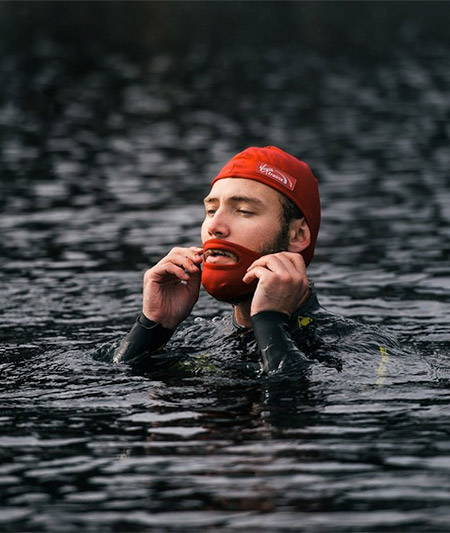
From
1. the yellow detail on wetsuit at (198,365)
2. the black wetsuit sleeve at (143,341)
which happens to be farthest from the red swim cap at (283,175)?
the black wetsuit sleeve at (143,341)

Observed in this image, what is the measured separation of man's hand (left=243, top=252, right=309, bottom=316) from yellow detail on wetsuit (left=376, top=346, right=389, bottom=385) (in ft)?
2.61

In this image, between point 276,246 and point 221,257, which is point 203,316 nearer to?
point 276,246

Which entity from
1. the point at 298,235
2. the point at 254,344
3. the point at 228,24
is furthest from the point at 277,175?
the point at 228,24

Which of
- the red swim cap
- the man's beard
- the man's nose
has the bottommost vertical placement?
the man's beard

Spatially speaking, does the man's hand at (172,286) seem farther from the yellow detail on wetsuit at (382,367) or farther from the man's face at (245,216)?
the yellow detail on wetsuit at (382,367)

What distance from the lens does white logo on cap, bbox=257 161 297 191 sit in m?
8.71

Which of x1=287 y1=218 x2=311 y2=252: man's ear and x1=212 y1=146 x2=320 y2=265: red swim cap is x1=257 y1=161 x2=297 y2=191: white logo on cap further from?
x1=287 y1=218 x2=311 y2=252: man's ear

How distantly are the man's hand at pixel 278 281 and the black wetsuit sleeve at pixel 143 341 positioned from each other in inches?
36.0

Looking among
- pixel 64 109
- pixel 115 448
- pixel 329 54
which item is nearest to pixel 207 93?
pixel 64 109

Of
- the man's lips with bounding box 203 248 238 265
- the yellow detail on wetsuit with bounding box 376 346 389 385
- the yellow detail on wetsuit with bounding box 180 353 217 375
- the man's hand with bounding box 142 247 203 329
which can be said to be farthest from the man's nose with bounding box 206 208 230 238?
the yellow detail on wetsuit with bounding box 376 346 389 385

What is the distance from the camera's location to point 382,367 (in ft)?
28.8

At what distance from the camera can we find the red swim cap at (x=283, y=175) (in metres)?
8.70

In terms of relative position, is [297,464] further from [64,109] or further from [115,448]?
[64,109]

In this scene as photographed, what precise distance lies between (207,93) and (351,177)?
14.3 metres
